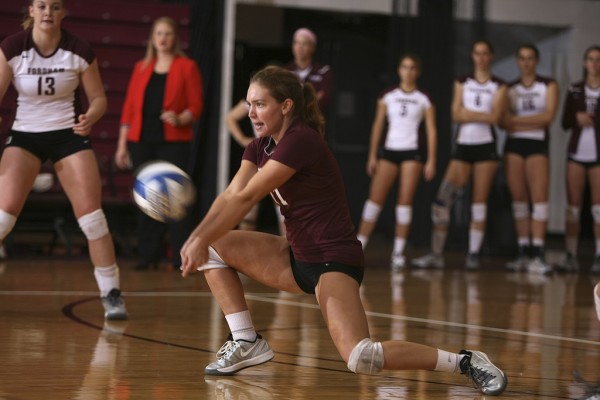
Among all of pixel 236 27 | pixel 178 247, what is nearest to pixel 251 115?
pixel 178 247

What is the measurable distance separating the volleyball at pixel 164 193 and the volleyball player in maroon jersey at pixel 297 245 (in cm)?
19

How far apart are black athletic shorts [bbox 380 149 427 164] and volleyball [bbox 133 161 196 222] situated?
5577 mm

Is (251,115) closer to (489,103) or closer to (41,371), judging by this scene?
(41,371)

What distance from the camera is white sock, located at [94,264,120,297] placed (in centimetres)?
575

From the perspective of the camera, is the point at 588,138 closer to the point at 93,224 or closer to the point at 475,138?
the point at 475,138

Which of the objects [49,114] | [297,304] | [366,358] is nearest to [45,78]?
[49,114]

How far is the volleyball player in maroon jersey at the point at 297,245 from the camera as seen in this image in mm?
3844

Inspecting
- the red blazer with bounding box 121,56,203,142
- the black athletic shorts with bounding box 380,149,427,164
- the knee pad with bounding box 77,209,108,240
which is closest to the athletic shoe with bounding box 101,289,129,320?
the knee pad with bounding box 77,209,108,240

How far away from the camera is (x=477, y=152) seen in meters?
9.79

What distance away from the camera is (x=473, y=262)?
394 inches

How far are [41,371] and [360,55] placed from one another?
1026cm

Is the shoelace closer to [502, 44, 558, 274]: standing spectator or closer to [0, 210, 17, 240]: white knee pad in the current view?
[0, 210, 17, 240]: white knee pad

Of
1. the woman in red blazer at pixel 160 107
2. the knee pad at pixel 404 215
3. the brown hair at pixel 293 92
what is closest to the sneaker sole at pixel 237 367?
the brown hair at pixel 293 92

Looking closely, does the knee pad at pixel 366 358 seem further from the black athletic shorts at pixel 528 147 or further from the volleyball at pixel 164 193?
the black athletic shorts at pixel 528 147
